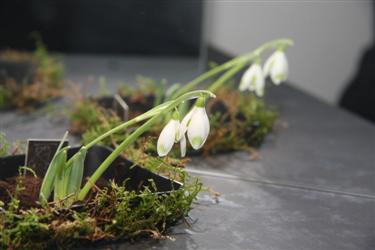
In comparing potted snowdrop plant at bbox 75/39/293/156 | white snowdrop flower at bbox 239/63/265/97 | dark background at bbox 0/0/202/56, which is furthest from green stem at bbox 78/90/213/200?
dark background at bbox 0/0/202/56

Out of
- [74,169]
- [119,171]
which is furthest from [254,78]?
[74,169]

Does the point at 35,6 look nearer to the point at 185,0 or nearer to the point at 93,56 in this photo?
the point at 93,56

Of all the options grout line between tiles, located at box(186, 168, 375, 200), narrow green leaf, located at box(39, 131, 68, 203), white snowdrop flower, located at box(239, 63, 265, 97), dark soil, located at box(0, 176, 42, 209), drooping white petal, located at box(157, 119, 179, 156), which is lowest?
grout line between tiles, located at box(186, 168, 375, 200)

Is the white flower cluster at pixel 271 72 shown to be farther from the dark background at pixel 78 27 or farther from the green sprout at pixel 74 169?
the dark background at pixel 78 27

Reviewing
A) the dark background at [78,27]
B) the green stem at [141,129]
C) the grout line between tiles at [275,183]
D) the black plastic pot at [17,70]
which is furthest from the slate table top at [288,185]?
the dark background at [78,27]

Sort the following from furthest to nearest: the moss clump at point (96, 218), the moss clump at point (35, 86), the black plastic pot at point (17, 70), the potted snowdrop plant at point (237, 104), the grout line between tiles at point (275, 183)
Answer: the black plastic pot at point (17, 70) < the moss clump at point (35, 86) < the potted snowdrop plant at point (237, 104) < the grout line between tiles at point (275, 183) < the moss clump at point (96, 218)

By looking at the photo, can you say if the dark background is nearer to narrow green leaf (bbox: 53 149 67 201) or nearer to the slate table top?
the slate table top

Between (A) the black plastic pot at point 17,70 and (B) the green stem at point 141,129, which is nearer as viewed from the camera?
(B) the green stem at point 141,129
